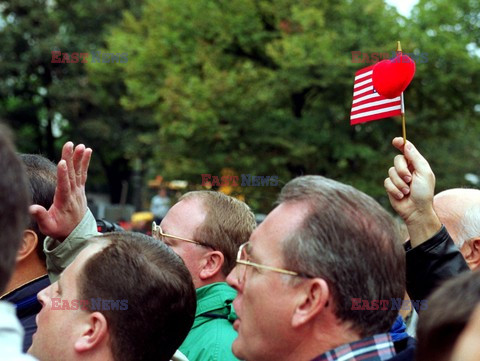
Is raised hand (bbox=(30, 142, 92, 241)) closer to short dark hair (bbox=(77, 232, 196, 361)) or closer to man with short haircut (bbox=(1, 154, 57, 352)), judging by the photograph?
man with short haircut (bbox=(1, 154, 57, 352))

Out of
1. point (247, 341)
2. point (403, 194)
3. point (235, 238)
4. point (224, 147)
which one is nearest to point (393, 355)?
point (247, 341)

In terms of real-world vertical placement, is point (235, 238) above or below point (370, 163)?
above

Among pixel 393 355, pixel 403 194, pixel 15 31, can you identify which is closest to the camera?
pixel 393 355

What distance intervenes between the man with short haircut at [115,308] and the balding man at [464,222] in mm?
1458

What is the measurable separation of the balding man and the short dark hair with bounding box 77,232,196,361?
1.45m

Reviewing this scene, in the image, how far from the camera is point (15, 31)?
100 ft

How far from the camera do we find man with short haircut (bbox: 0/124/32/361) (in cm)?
132

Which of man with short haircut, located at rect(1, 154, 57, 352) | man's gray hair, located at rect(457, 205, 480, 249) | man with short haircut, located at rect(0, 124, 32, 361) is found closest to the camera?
man with short haircut, located at rect(0, 124, 32, 361)

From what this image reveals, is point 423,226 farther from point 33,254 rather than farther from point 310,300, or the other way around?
point 33,254

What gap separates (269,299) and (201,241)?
1391mm

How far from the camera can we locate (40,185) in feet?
10.2

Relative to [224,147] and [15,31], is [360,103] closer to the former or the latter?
[224,147]

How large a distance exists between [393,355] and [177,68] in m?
18.5

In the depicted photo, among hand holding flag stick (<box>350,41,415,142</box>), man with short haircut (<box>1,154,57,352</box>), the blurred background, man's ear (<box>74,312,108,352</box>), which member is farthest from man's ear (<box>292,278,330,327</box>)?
the blurred background
